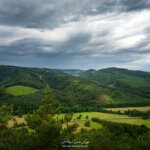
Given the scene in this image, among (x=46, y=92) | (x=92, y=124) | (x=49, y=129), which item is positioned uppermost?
(x=46, y=92)

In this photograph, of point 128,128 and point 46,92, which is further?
point 128,128

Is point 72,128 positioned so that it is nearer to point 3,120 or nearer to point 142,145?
point 142,145

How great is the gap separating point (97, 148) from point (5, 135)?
27620 mm

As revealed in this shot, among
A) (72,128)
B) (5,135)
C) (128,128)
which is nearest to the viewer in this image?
(72,128)

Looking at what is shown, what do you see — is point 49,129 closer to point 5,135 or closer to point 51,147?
point 51,147

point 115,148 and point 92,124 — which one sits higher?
point 115,148

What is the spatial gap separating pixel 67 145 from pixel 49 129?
6.13 metres

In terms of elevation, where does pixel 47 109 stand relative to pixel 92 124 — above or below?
above

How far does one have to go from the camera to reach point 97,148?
5684 cm


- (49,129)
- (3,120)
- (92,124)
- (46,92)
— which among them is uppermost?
(46,92)

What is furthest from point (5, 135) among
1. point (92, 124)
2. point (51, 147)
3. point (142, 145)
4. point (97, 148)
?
point (92, 124)

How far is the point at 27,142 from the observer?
189 ft

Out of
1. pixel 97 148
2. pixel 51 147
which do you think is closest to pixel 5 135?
pixel 51 147

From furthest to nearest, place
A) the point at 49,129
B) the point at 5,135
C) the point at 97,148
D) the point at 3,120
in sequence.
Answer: the point at 3,120 < the point at 5,135 < the point at 97,148 < the point at 49,129
